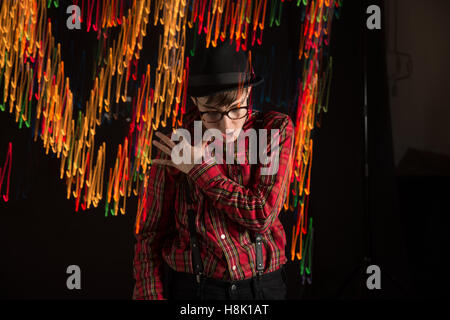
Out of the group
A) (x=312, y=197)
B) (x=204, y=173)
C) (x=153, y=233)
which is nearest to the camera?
(x=204, y=173)

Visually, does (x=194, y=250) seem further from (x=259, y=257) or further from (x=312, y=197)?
(x=312, y=197)

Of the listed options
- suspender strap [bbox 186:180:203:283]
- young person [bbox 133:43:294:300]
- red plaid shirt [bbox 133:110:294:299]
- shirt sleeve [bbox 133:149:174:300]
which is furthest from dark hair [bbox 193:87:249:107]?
suspender strap [bbox 186:180:203:283]

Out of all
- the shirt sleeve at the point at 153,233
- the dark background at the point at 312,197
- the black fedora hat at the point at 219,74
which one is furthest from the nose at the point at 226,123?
the dark background at the point at 312,197

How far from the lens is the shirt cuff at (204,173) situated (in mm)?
1497

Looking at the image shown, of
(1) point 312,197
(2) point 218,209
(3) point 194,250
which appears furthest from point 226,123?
(1) point 312,197

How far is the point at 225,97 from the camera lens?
Result: 1.55 metres

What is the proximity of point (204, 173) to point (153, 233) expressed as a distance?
31 cm

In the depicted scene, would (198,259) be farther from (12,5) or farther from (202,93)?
(12,5)

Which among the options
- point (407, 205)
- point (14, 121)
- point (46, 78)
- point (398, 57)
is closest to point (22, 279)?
point (14, 121)

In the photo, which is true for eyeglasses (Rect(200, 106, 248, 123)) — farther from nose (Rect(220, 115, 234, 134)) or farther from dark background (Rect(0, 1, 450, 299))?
dark background (Rect(0, 1, 450, 299))

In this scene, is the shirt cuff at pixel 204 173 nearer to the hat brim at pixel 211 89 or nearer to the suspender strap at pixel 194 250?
the suspender strap at pixel 194 250

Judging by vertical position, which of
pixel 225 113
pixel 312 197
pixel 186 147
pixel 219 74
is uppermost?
pixel 219 74

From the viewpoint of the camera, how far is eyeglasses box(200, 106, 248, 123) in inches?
62.2

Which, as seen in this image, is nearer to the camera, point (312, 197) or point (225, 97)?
point (225, 97)
